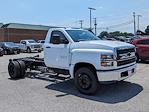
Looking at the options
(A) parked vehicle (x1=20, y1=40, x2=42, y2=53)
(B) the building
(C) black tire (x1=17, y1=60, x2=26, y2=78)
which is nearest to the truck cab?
(C) black tire (x1=17, y1=60, x2=26, y2=78)

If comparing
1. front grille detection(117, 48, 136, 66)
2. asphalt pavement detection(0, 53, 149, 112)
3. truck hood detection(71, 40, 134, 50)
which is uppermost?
truck hood detection(71, 40, 134, 50)

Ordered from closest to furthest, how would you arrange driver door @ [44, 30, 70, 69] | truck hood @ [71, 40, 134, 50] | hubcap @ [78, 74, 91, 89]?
1. truck hood @ [71, 40, 134, 50]
2. hubcap @ [78, 74, 91, 89]
3. driver door @ [44, 30, 70, 69]

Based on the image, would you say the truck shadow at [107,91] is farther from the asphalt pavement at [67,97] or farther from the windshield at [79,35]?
the windshield at [79,35]

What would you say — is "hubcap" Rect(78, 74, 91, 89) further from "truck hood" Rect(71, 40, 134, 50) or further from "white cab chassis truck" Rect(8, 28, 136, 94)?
"truck hood" Rect(71, 40, 134, 50)

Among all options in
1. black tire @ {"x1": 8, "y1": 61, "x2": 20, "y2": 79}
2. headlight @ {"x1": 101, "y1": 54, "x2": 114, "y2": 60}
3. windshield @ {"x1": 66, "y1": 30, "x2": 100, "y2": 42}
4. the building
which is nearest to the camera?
headlight @ {"x1": 101, "y1": 54, "x2": 114, "y2": 60}

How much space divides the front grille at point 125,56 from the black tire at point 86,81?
87 cm

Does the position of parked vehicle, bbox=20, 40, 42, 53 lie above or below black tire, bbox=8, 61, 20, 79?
above

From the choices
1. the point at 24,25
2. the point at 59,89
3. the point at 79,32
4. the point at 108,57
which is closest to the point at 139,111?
the point at 108,57

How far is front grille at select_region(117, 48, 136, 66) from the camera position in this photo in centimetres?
806

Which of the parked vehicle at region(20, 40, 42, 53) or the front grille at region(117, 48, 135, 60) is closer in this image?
the front grille at region(117, 48, 135, 60)

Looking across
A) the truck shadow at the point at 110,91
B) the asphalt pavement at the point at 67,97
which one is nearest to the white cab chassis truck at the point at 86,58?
the truck shadow at the point at 110,91

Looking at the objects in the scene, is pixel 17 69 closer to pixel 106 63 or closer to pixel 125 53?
pixel 106 63

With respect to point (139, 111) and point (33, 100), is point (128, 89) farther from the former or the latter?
point (33, 100)

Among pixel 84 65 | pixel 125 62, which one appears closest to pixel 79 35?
pixel 84 65
